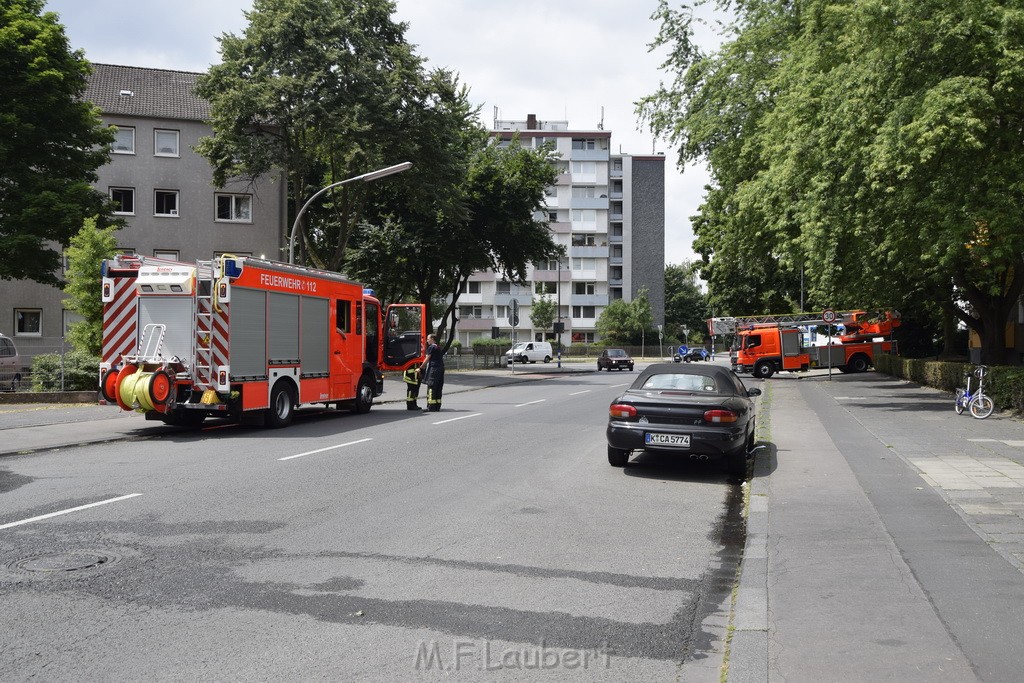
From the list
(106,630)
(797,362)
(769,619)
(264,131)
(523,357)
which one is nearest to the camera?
(106,630)

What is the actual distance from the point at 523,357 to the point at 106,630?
67.2 meters

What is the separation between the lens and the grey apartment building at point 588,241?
351ft

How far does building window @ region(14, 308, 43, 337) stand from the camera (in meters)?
43.1

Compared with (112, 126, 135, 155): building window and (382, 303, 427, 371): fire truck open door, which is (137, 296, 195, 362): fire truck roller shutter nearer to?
(382, 303, 427, 371): fire truck open door

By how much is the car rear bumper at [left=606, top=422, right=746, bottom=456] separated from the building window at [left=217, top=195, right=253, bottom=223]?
1474 inches

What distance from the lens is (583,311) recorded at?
10806 centimetres

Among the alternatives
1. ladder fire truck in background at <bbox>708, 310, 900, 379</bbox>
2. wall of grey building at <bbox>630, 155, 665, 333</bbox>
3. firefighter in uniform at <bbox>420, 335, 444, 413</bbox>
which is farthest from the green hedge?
wall of grey building at <bbox>630, 155, 665, 333</bbox>

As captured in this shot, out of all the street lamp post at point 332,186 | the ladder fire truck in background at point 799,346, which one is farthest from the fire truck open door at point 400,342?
the ladder fire truck in background at point 799,346

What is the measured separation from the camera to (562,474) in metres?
11.4

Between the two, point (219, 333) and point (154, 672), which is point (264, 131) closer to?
point (219, 333)

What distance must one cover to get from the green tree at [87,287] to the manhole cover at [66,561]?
2136cm

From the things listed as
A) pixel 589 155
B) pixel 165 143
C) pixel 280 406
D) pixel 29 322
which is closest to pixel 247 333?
pixel 280 406

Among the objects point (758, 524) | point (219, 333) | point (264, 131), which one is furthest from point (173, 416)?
point (264, 131)

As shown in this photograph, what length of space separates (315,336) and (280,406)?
1867 millimetres
